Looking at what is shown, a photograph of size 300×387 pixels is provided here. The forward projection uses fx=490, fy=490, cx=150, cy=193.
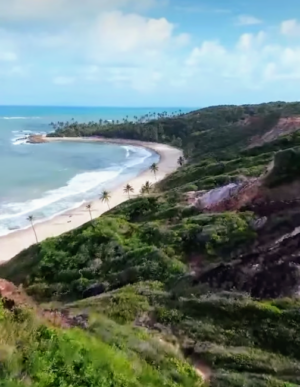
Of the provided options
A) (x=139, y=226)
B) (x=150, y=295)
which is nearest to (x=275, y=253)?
(x=150, y=295)

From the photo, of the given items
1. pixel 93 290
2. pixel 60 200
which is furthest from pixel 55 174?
pixel 93 290

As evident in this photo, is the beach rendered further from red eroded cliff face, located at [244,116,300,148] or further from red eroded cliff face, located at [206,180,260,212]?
red eroded cliff face, located at [206,180,260,212]

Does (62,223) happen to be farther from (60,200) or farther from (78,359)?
(78,359)

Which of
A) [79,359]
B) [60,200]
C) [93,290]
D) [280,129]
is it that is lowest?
[60,200]

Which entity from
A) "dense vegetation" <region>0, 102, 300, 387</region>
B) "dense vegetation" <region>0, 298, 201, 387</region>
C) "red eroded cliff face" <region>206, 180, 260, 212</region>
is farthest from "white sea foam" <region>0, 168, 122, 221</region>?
"dense vegetation" <region>0, 298, 201, 387</region>

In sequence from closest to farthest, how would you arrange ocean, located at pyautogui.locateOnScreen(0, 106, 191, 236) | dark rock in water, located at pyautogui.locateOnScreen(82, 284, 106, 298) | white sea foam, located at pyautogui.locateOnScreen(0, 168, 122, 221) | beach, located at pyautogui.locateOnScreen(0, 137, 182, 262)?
dark rock in water, located at pyautogui.locateOnScreen(82, 284, 106, 298) → beach, located at pyautogui.locateOnScreen(0, 137, 182, 262) → white sea foam, located at pyautogui.locateOnScreen(0, 168, 122, 221) → ocean, located at pyautogui.locateOnScreen(0, 106, 191, 236)

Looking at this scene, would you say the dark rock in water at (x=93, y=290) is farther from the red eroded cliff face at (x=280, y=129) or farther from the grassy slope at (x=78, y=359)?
the red eroded cliff face at (x=280, y=129)
